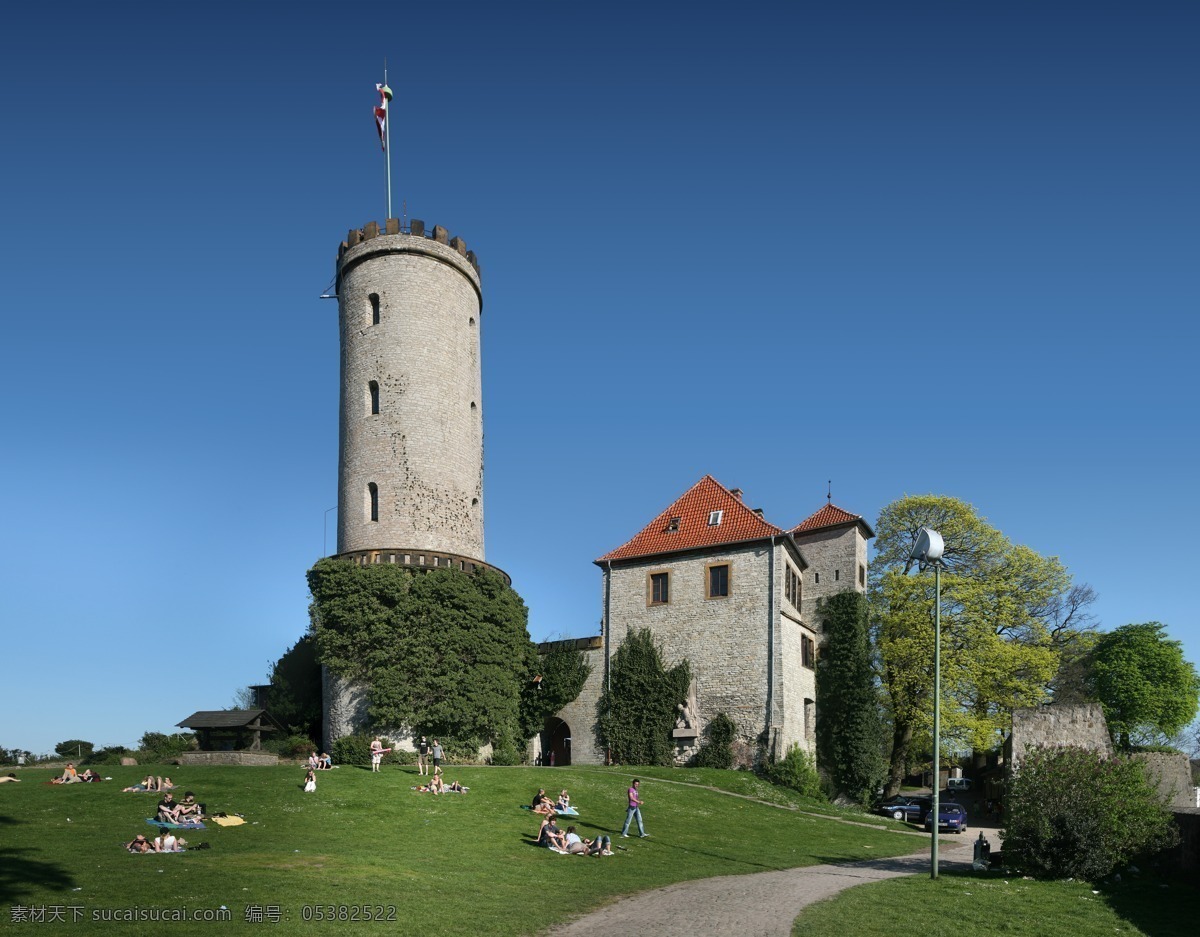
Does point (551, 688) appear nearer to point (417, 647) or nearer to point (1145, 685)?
point (417, 647)

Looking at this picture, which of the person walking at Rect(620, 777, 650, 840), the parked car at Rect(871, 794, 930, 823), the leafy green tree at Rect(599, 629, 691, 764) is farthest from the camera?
the leafy green tree at Rect(599, 629, 691, 764)

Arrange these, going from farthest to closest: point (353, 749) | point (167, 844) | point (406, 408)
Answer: point (406, 408) → point (353, 749) → point (167, 844)

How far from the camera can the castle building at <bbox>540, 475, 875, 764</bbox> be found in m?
38.5

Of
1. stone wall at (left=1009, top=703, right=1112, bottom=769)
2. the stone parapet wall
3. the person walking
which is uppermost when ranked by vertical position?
stone wall at (left=1009, top=703, right=1112, bottom=769)

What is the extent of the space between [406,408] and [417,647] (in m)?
10.3

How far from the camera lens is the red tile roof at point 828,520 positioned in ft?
145

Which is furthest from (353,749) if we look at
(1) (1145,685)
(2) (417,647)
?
(1) (1145,685)

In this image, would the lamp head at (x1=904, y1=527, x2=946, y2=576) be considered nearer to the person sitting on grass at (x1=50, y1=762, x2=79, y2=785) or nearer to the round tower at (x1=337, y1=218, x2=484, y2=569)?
the person sitting on grass at (x1=50, y1=762, x2=79, y2=785)

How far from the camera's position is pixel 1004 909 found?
15086 mm

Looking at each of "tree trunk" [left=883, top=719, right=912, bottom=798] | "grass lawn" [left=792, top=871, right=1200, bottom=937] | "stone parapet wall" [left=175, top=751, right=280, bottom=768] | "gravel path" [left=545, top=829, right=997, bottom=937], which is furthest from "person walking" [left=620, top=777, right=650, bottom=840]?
"tree trunk" [left=883, top=719, right=912, bottom=798]

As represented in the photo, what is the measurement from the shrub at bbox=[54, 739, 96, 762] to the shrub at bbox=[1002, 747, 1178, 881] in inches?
1404

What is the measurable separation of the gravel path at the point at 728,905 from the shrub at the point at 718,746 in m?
17.3

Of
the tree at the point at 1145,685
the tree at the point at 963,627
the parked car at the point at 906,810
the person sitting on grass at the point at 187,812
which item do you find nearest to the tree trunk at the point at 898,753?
the tree at the point at 963,627

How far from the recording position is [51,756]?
38094 millimetres
